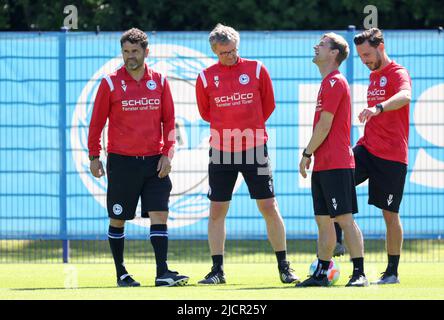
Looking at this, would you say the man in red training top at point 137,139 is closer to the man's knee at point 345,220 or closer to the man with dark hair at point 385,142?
the man's knee at point 345,220

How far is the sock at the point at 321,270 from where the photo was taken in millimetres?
10078

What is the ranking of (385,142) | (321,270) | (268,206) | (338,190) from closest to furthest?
(338,190), (321,270), (385,142), (268,206)

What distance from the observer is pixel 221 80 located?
10.7m

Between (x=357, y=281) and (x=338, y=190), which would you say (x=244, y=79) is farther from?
(x=357, y=281)

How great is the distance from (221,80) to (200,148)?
369 cm

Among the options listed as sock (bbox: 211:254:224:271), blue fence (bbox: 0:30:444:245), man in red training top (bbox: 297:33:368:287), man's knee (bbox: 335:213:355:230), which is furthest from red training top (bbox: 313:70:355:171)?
blue fence (bbox: 0:30:444:245)

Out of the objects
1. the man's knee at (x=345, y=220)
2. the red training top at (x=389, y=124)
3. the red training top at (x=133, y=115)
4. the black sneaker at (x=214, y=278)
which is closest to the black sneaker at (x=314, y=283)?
the man's knee at (x=345, y=220)

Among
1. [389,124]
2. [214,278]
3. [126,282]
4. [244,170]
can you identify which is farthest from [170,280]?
[389,124]

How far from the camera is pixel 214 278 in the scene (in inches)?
426

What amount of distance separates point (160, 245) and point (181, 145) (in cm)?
403

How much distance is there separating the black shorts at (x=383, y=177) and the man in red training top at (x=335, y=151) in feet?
2.45

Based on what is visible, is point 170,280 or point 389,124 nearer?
point 170,280
